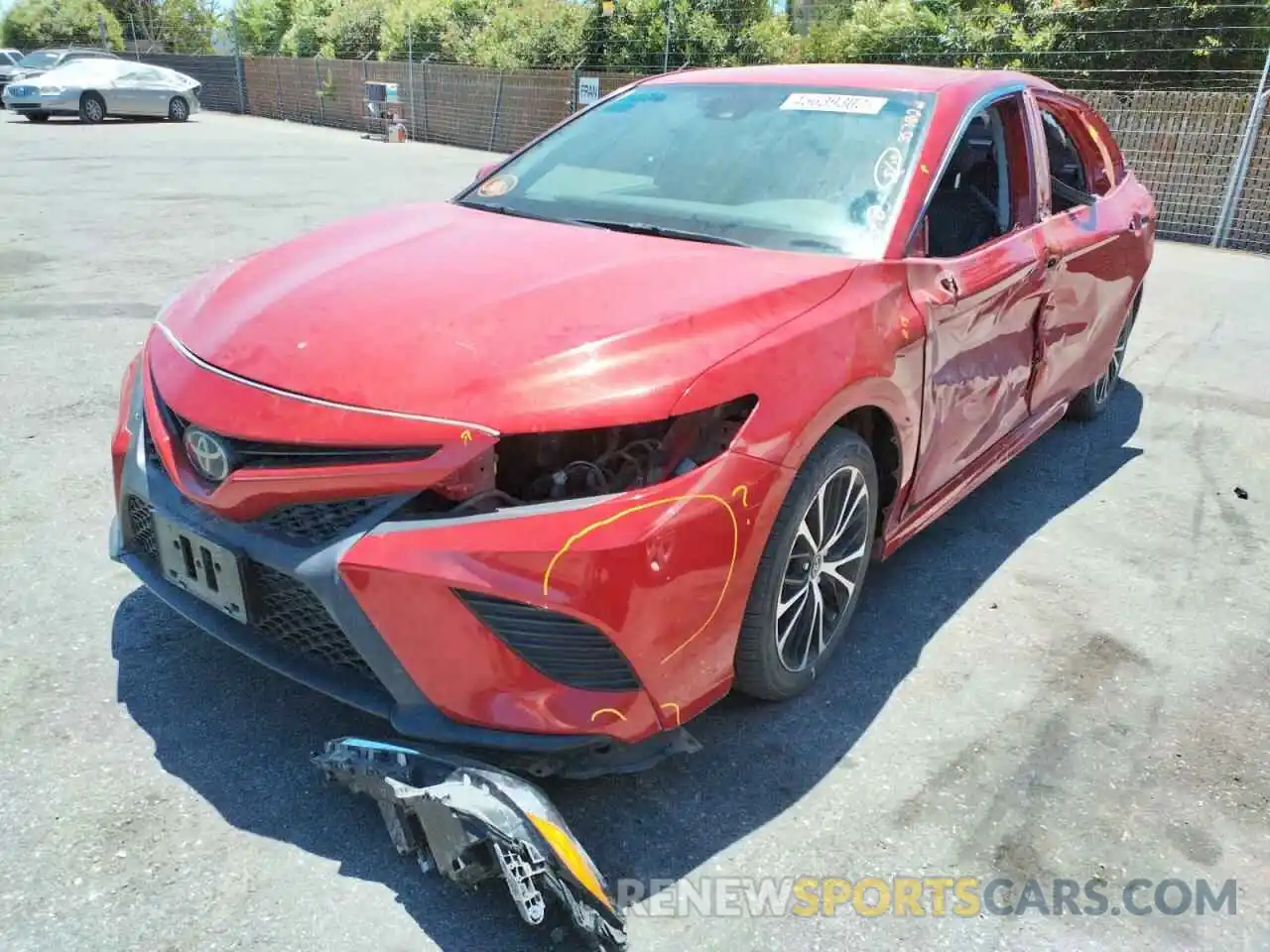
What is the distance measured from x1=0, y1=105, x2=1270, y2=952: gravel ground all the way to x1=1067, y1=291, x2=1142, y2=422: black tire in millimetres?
599

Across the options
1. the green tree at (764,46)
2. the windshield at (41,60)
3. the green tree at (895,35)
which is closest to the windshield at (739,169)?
the green tree at (895,35)

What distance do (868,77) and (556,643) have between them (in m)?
2.46

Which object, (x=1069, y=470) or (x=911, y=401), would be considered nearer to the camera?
(x=911, y=401)

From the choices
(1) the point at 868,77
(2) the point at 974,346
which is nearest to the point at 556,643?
(2) the point at 974,346

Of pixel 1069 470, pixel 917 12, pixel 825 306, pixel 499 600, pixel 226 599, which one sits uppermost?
pixel 917 12

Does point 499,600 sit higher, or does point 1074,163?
point 1074,163

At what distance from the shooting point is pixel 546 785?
247cm

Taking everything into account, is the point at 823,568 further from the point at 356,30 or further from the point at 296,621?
the point at 356,30

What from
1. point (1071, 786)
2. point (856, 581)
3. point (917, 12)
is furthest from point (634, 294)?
point (917, 12)

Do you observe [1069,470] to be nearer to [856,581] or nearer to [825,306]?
[856,581]

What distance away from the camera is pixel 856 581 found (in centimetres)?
300

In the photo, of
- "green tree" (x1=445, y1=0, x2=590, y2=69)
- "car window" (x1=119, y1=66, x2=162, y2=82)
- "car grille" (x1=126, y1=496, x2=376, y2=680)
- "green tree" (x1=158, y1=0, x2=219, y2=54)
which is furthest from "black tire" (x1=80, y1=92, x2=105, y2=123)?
"green tree" (x1=158, y1=0, x2=219, y2=54)

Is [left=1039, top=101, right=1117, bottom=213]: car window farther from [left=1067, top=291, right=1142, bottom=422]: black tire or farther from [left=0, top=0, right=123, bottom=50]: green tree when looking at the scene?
[left=0, top=0, right=123, bottom=50]: green tree

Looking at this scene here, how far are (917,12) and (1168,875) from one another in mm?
17465
